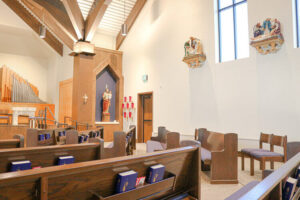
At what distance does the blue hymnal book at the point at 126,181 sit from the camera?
119cm

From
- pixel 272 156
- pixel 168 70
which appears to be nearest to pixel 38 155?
pixel 272 156

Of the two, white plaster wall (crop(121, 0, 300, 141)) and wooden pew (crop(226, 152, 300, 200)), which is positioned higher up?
white plaster wall (crop(121, 0, 300, 141))

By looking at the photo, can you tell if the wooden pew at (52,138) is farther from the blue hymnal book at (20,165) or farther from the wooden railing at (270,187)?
the wooden railing at (270,187)

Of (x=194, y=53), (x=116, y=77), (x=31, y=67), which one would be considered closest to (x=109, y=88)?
(x=116, y=77)

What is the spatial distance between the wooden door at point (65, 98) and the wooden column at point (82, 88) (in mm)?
1767

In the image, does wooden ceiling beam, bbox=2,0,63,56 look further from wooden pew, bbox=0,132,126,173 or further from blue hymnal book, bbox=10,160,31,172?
blue hymnal book, bbox=10,160,31,172

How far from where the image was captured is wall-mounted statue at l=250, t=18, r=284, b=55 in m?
4.29

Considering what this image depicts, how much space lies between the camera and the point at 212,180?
3113mm

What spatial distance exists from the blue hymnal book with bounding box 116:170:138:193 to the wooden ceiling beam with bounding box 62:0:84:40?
609 centimetres

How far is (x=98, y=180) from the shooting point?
1132mm

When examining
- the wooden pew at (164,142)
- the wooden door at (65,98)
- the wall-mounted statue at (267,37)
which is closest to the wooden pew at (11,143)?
the wooden pew at (164,142)

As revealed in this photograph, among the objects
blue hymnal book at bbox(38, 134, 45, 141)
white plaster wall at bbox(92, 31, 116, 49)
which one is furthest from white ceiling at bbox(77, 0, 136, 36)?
blue hymnal book at bbox(38, 134, 45, 141)

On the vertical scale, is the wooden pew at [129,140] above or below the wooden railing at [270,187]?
below

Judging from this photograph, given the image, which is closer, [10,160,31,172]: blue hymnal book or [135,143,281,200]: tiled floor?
[10,160,31,172]: blue hymnal book
